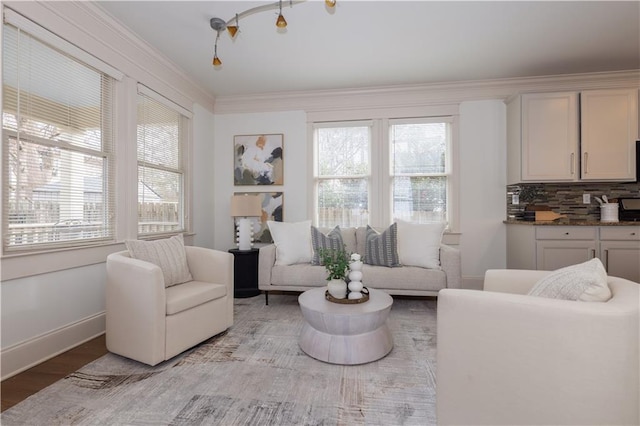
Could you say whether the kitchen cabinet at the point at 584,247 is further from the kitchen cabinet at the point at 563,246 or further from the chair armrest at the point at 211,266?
the chair armrest at the point at 211,266

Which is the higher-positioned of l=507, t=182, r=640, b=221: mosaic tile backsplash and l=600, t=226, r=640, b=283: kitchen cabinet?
l=507, t=182, r=640, b=221: mosaic tile backsplash

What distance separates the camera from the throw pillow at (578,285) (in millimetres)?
1215

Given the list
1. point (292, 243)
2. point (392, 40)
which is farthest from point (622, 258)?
point (292, 243)

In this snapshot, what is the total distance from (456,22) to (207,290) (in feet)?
10.1

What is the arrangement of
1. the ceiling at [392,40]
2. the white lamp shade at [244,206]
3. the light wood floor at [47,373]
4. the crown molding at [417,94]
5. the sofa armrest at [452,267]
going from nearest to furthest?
1. the light wood floor at [47,373]
2. the ceiling at [392,40]
3. the sofa armrest at [452,267]
4. the crown molding at [417,94]
5. the white lamp shade at [244,206]

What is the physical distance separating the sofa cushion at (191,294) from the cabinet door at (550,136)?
139 inches

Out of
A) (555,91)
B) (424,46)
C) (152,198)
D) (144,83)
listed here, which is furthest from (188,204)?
(555,91)

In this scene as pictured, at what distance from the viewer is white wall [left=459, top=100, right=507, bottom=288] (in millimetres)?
4055

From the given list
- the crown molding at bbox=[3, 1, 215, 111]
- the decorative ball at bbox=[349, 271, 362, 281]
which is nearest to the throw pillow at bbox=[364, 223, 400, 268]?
the decorative ball at bbox=[349, 271, 362, 281]

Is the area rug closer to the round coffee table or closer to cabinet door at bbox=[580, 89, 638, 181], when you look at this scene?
the round coffee table

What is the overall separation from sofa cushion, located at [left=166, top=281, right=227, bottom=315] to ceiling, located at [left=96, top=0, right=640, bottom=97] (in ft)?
7.35

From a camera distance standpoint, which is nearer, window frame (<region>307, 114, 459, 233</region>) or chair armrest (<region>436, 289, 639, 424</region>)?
chair armrest (<region>436, 289, 639, 424</region>)

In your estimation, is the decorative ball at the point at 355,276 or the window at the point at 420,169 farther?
the window at the point at 420,169

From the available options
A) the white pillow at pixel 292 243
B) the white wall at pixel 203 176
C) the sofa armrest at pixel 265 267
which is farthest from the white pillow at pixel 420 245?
the white wall at pixel 203 176
